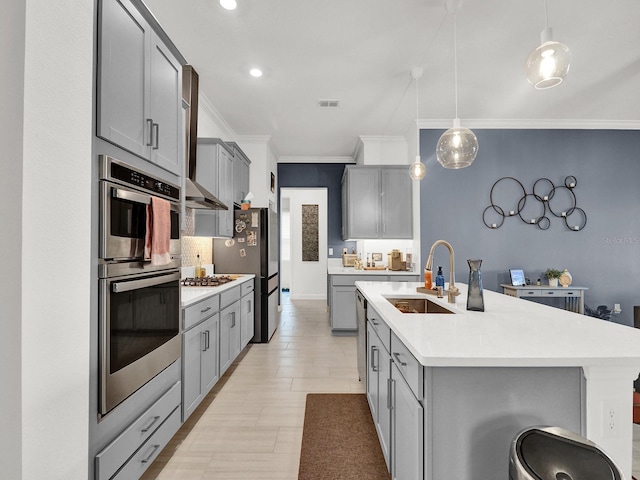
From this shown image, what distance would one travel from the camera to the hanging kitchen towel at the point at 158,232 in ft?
→ 4.90

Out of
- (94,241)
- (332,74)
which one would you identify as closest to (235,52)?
(332,74)

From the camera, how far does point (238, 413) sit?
8.18ft

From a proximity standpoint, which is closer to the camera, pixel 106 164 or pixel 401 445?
pixel 106 164

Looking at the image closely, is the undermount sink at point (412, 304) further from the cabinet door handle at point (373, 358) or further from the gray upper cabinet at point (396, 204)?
the gray upper cabinet at point (396, 204)

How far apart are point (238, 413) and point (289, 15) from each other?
303 cm

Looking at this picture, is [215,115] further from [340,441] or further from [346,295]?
[340,441]

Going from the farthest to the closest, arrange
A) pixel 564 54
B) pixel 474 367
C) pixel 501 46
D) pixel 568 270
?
pixel 568 270 → pixel 501 46 → pixel 564 54 → pixel 474 367

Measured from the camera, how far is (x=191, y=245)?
371 cm

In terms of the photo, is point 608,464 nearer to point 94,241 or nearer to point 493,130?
point 94,241

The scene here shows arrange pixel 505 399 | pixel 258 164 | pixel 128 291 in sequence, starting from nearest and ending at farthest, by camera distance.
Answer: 1. pixel 505 399
2. pixel 128 291
3. pixel 258 164

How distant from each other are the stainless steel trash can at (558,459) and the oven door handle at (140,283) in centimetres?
145

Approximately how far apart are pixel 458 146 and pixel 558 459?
82.6 inches

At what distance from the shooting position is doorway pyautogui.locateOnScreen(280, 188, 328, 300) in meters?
7.93

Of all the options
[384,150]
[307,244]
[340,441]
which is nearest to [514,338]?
[340,441]
